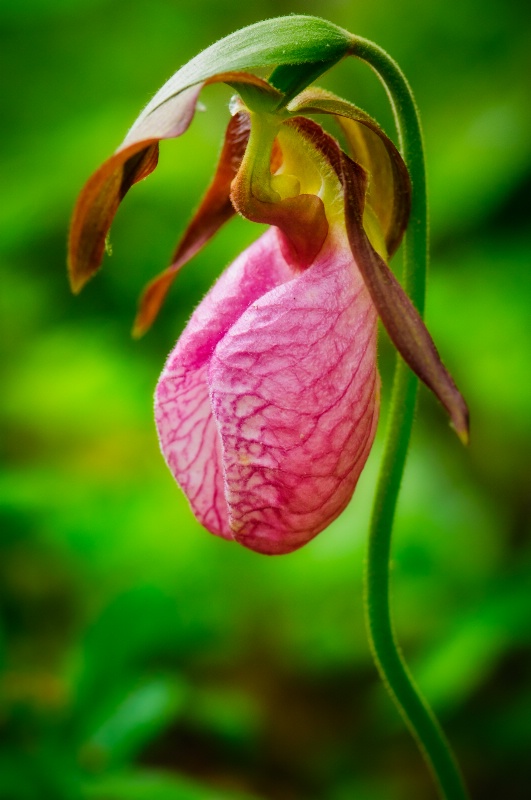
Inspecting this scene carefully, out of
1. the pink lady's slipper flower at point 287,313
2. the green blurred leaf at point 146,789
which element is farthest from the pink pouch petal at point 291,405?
the green blurred leaf at point 146,789

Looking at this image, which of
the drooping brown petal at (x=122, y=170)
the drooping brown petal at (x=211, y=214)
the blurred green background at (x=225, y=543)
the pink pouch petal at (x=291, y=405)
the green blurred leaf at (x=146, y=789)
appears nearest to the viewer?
the drooping brown petal at (x=122, y=170)

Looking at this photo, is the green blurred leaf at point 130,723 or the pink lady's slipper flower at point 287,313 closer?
the pink lady's slipper flower at point 287,313

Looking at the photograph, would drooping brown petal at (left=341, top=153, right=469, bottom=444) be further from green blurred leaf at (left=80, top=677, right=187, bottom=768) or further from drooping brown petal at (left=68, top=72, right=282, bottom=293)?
green blurred leaf at (left=80, top=677, right=187, bottom=768)

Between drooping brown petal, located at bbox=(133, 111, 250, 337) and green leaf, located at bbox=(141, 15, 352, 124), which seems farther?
drooping brown petal, located at bbox=(133, 111, 250, 337)

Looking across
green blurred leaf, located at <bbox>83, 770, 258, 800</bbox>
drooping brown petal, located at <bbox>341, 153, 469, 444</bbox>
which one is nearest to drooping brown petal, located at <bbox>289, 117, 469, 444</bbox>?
drooping brown petal, located at <bbox>341, 153, 469, 444</bbox>

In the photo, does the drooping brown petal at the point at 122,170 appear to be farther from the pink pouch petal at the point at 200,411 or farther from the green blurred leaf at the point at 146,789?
the green blurred leaf at the point at 146,789

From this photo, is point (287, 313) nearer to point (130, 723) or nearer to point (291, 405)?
point (291, 405)

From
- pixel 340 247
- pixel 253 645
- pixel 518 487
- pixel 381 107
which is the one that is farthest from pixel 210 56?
pixel 381 107
